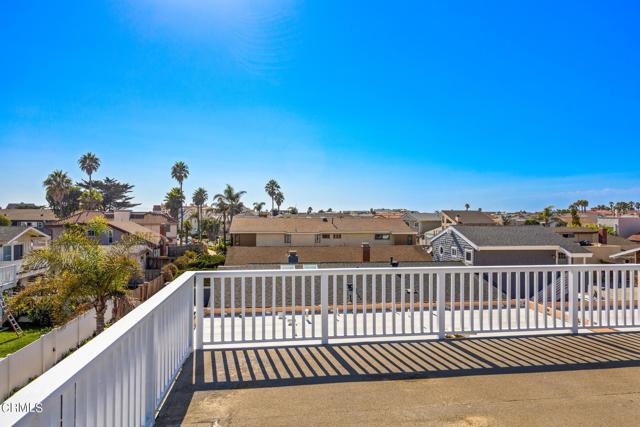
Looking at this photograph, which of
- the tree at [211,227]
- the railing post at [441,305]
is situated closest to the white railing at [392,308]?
the railing post at [441,305]

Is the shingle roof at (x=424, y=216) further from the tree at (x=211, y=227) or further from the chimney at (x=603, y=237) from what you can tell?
the tree at (x=211, y=227)

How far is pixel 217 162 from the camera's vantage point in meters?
30.1

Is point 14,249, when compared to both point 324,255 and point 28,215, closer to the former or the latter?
point 324,255

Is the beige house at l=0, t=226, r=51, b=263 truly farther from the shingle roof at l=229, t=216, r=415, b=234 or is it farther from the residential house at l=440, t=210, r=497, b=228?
the residential house at l=440, t=210, r=497, b=228

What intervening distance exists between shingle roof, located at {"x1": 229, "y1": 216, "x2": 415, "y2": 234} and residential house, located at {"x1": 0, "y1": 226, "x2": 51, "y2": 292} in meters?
12.4

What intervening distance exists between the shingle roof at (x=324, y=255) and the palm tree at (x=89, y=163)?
39451 millimetres

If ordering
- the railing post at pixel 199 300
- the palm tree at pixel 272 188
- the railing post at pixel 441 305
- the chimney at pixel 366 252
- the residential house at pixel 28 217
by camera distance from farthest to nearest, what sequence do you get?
the palm tree at pixel 272 188
the residential house at pixel 28 217
the chimney at pixel 366 252
the railing post at pixel 441 305
the railing post at pixel 199 300

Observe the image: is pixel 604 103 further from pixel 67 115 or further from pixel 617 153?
pixel 67 115

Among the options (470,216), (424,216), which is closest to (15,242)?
(470,216)

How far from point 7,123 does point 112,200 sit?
47.0 m

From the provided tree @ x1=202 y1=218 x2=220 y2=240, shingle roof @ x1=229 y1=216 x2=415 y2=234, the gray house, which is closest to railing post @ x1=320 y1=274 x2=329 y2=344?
the gray house

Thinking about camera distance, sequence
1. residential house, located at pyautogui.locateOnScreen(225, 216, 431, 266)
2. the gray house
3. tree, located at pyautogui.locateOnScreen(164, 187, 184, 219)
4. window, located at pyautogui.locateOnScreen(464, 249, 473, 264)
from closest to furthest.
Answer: the gray house → window, located at pyautogui.locateOnScreen(464, 249, 473, 264) → residential house, located at pyautogui.locateOnScreen(225, 216, 431, 266) → tree, located at pyautogui.locateOnScreen(164, 187, 184, 219)

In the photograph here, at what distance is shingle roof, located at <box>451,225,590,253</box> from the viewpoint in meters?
20.5

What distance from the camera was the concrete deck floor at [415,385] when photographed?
95.2 inches
